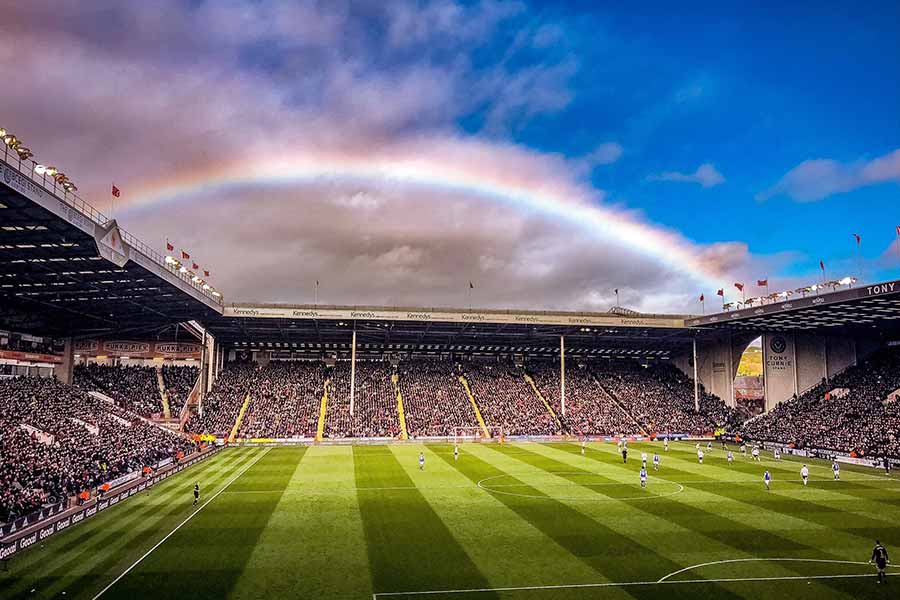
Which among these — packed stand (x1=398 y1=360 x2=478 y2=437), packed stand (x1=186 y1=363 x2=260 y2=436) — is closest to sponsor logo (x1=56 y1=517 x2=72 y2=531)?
packed stand (x1=186 y1=363 x2=260 y2=436)

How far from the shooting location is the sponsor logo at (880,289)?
156ft

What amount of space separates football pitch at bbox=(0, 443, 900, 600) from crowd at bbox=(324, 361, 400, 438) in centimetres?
2438

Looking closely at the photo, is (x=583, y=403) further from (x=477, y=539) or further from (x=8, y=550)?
(x=8, y=550)

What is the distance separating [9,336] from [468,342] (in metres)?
51.8

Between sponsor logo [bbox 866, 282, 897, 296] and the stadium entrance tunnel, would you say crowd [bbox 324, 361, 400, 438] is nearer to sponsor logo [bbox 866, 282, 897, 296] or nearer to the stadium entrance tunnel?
the stadium entrance tunnel

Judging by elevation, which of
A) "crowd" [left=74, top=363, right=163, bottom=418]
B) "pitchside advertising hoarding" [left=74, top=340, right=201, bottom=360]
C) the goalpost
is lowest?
the goalpost

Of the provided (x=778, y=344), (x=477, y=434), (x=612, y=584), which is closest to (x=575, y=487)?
(x=612, y=584)

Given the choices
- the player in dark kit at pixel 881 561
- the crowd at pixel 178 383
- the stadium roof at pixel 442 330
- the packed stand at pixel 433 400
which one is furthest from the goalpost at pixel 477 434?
the player in dark kit at pixel 881 561

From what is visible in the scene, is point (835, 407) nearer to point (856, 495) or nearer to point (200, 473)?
point (856, 495)

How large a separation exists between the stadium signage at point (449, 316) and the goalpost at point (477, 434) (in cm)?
1246

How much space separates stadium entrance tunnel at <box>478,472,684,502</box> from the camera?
32.1 m

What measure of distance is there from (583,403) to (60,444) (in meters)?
56.6

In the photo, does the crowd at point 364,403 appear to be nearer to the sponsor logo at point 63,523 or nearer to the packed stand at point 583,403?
the packed stand at point 583,403

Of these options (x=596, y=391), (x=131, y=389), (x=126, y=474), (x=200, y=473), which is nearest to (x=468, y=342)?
(x=596, y=391)
